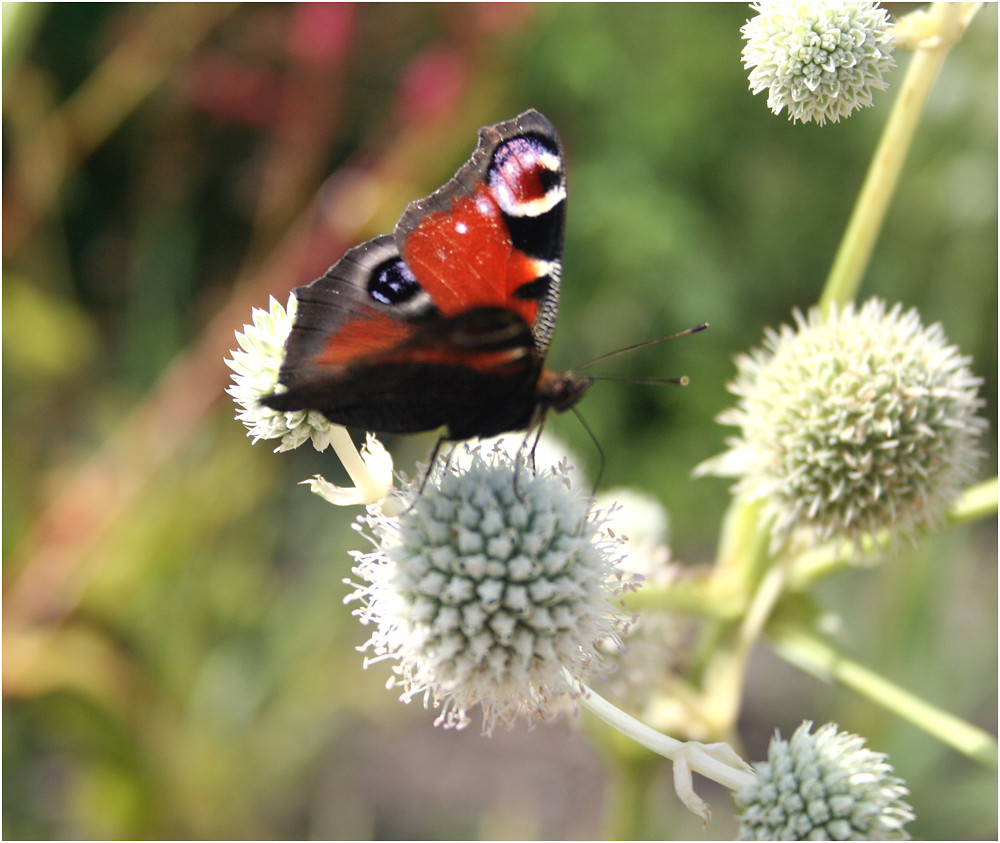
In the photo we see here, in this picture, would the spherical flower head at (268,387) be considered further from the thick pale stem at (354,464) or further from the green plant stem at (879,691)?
the green plant stem at (879,691)

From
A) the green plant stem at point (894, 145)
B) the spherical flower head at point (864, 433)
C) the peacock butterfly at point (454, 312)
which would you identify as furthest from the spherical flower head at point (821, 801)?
the green plant stem at point (894, 145)

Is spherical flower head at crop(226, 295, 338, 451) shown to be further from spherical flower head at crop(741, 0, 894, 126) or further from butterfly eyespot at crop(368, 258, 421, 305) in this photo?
spherical flower head at crop(741, 0, 894, 126)

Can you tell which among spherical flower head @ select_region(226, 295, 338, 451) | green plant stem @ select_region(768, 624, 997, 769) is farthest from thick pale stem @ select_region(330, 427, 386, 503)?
green plant stem @ select_region(768, 624, 997, 769)

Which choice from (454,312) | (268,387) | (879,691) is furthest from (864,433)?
(268,387)

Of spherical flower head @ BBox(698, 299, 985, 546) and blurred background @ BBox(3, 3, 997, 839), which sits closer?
spherical flower head @ BBox(698, 299, 985, 546)

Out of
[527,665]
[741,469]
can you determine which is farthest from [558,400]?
[741,469]

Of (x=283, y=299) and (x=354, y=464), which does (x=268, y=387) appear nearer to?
(x=354, y=464)
